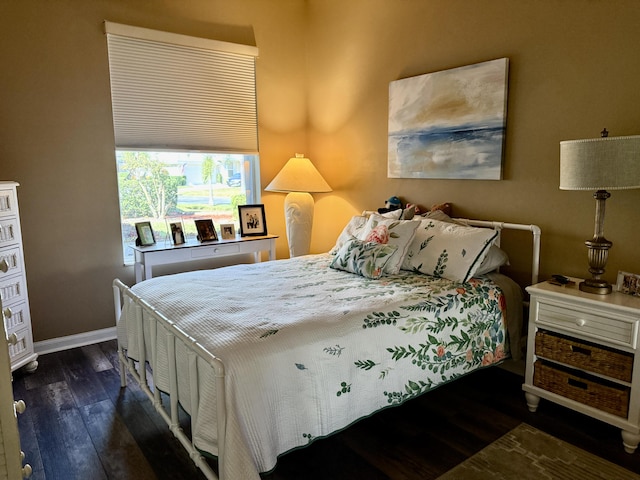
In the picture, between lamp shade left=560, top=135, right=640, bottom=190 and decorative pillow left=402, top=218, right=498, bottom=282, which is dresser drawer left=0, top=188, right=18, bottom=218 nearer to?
decorative pillow left=402, top=218, right=498, bottom=282

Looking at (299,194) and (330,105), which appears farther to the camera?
(330,105)

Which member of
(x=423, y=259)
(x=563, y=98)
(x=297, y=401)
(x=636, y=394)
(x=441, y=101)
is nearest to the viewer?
(x=297, y=401)

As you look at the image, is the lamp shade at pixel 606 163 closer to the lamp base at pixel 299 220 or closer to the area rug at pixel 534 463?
the area rug at pixel 534 463

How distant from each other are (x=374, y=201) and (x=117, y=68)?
231 cm

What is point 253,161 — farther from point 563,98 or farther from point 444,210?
point 563,98

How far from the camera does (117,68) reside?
3.52m

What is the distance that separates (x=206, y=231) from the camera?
3953 millimetres

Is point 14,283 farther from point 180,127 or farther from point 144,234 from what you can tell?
point 180,127

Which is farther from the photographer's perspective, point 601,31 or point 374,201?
A: point 374,201

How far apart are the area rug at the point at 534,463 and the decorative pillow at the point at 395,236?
1.13m

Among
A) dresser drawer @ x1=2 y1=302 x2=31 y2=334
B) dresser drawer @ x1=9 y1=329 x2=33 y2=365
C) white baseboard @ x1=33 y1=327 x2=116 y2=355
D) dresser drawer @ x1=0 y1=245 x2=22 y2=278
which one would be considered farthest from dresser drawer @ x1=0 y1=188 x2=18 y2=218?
white baseboard @ x1=33 y1=327 x2=116 y2=355

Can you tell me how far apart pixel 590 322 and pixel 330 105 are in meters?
2.95

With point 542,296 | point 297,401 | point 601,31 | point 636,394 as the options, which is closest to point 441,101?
point 601,31

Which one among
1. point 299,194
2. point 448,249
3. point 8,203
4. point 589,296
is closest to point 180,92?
point 299,194
